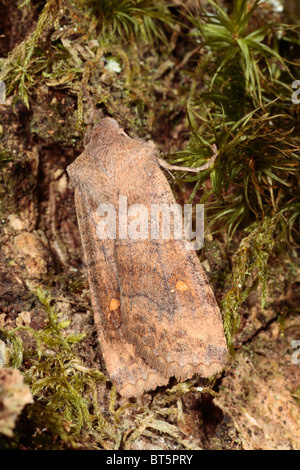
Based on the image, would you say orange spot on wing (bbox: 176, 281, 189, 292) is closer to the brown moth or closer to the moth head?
the brown moth

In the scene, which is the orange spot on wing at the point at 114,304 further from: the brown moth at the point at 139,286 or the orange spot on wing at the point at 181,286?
the orange spot on wing at the point at 181,286

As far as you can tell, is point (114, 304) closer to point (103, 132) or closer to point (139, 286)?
point (139, 286)

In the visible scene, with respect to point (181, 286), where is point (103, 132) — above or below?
above

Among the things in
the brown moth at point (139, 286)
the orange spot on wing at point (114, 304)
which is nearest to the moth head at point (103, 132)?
the brown moth at point (139, 286)

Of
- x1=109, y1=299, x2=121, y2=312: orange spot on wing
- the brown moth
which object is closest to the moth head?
the brown moth

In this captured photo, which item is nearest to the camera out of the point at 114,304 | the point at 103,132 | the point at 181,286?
the point at 181,286

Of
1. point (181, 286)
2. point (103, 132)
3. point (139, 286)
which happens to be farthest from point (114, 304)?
point (103, 132)

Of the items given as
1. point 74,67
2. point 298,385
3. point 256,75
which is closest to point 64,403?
point 298,385

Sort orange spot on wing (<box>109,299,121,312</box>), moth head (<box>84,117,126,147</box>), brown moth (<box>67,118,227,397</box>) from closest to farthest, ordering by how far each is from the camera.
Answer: brown moth (<box>67,118,227,397</box>), orange spot on wing (<box>109,299,121,312</box>), moth head (<box>84,117,126,147</box>)

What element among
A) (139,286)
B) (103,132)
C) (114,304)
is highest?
(103,132)
